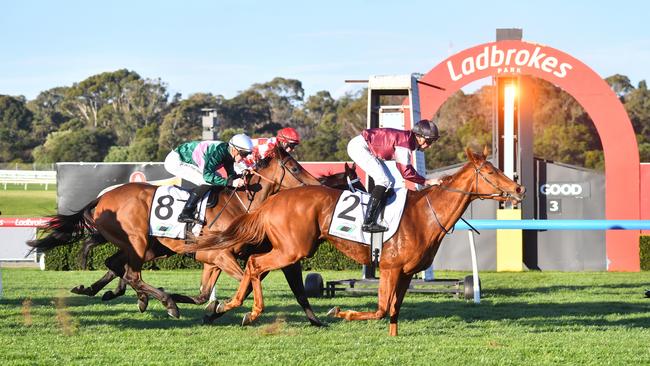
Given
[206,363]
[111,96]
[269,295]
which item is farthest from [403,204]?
[111,96]

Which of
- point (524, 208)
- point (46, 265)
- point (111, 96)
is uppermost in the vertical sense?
point (111, 96)

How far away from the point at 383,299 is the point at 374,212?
0.63m

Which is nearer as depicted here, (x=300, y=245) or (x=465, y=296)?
(x=300, y=245)

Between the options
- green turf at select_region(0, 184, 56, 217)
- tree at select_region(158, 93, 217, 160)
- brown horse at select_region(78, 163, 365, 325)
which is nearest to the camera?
brown horse at select_region(78, 163, 365, 325)

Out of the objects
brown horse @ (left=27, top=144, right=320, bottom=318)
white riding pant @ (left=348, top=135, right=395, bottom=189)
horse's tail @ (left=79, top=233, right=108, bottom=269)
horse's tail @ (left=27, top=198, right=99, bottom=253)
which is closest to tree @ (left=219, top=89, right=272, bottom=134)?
horse's tail @ (left=79, top=233, right=108, bottom=269)

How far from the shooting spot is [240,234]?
283 inches

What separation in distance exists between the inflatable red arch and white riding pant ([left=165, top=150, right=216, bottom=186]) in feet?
22.4

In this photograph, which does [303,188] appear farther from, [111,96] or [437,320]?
A: [111,96]

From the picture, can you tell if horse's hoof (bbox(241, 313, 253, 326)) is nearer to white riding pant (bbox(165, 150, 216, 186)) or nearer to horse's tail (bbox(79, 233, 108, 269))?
white riding pant (bbox(165, 150, 216, 186))

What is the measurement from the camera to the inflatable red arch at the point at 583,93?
14617mm

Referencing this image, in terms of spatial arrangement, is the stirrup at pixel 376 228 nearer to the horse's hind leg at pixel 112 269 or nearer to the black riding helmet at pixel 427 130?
the black riding helmet at pixel 427 130

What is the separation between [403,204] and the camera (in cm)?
694

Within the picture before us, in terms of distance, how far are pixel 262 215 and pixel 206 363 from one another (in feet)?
5.88

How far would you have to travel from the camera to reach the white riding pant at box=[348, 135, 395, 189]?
706 cm
